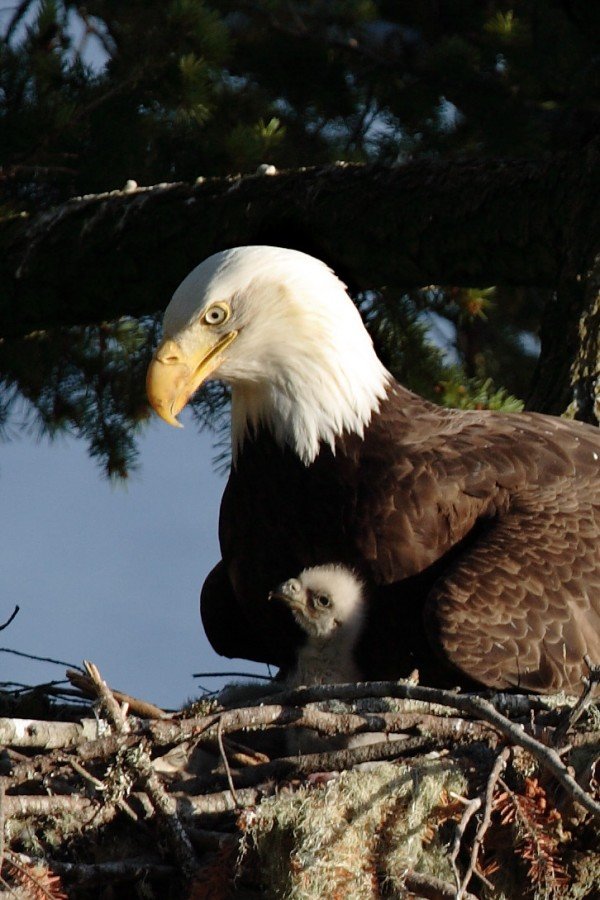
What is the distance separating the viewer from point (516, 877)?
398 cm

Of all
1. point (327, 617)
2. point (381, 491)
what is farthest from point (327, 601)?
point (381, 491)

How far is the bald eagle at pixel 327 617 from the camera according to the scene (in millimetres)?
4871

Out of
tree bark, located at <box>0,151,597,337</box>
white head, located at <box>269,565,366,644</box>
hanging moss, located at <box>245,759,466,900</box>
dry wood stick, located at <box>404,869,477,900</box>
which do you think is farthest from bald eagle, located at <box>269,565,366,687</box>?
tree bark, located at <box>0,151,597,337</box>

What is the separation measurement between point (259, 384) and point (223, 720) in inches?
60.3

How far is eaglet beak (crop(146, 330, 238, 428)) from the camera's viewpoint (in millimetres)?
4883

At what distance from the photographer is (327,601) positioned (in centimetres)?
488

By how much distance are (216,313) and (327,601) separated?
93 cm

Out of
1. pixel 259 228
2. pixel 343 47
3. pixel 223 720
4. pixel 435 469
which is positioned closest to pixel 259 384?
pixel 435 469

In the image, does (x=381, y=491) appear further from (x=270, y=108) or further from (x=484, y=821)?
(x=270, y=108)

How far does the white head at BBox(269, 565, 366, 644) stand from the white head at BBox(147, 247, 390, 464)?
47 centimetres

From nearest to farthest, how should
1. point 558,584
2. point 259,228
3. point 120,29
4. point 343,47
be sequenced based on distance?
1. point 558,584
2. point 259,228
3. point 120,29
4. point 343,47

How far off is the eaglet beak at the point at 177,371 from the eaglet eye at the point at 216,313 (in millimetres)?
44

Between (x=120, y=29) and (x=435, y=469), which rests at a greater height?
(x=120, y=29)

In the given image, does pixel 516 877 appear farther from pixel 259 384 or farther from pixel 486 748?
pixel 259 384
